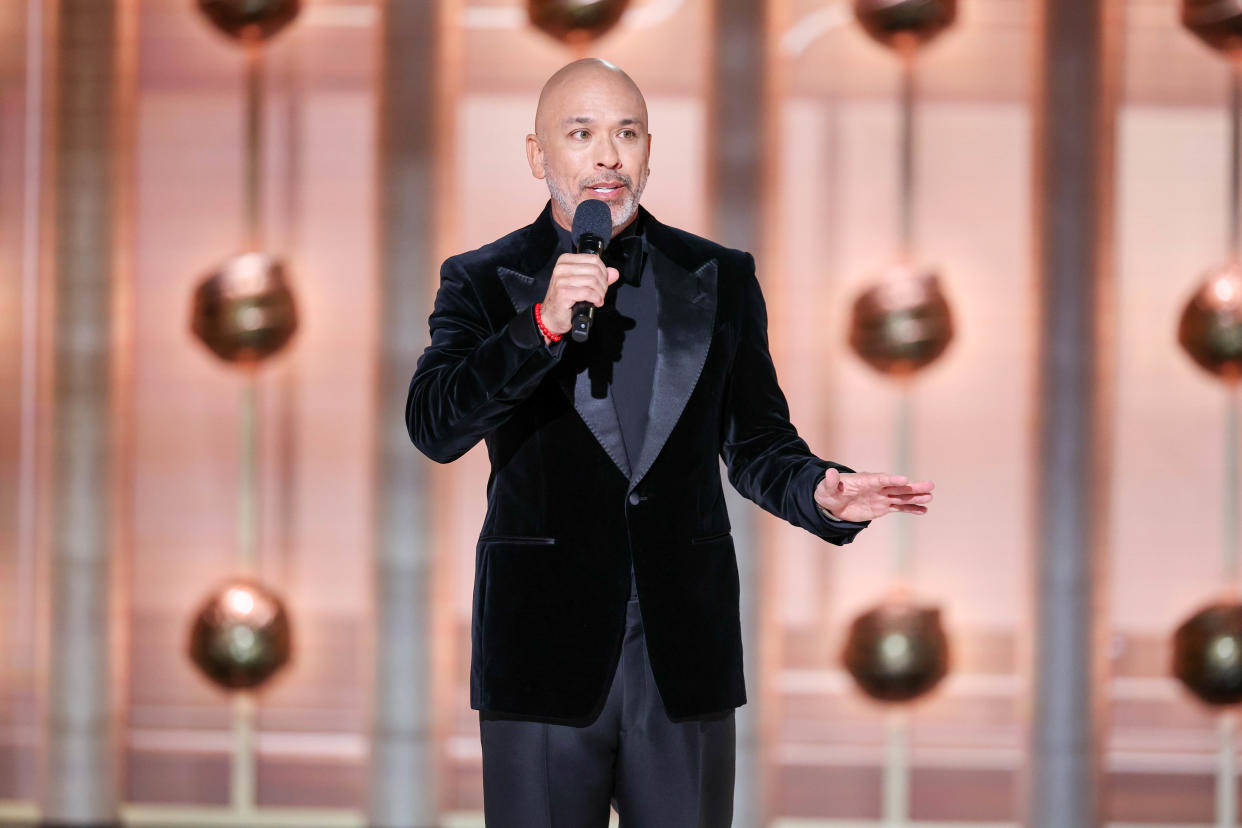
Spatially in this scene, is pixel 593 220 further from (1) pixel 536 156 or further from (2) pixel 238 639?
(2) pixel 238 639

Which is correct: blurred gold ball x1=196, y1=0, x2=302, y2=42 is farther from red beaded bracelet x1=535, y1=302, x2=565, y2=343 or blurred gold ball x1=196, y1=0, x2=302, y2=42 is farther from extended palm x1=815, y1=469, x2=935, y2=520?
extended palm x1=815, y1=469, x2=935, y2=520

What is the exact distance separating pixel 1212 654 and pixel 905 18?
5.76ft

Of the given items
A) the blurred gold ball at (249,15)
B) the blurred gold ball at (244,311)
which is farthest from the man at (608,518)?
the blurred gold ball at (249,15)

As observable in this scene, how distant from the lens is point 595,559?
1.59 metres

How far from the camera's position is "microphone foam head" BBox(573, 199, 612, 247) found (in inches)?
59.4

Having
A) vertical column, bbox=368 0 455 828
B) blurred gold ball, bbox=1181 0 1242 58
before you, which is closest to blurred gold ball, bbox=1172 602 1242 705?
blurred gold ball, bbox=1181 0 1242 58

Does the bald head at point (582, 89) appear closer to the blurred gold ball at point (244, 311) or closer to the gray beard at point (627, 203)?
the gray beard at point (627, 203)

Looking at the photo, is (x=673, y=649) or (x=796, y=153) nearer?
(x=673, y=649)

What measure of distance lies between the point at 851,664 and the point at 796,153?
4.30 ft

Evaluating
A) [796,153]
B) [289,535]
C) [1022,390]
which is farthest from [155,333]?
[1022,390]

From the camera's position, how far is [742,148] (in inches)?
133

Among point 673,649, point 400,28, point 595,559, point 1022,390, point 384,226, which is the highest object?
point 400,28

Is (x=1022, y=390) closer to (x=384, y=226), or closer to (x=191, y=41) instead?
(x=384, y=226)

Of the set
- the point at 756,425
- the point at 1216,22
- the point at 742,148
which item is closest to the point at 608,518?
the point at 756,425
